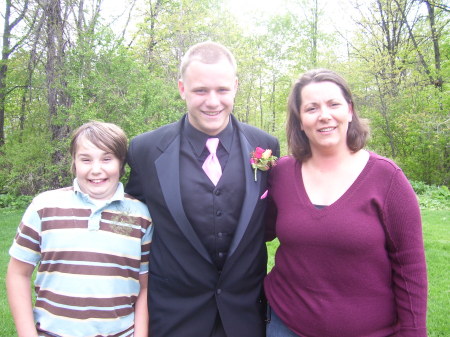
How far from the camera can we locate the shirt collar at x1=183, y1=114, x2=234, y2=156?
2521 mm

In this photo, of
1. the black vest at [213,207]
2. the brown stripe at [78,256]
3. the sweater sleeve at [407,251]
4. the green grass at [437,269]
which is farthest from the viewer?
the green grass at [437,269]

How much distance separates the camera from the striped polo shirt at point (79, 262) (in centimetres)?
209

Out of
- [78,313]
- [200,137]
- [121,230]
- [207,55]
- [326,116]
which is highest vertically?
[207,55]

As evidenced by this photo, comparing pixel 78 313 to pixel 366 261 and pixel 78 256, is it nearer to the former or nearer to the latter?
pixel 78 256

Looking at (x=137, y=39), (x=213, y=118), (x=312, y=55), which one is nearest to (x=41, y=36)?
(x=137, y=39)

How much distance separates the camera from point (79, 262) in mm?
2105

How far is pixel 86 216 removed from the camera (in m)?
2.19

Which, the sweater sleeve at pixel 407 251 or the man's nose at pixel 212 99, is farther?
the man's nose at pixel 212 99

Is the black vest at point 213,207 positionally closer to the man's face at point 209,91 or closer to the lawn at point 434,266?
the man's face at point 209,91

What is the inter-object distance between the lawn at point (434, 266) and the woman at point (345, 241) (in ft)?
8.47

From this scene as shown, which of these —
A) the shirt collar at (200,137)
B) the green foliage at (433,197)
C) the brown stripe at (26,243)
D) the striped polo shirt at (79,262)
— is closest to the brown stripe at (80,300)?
the striped polo shirt at (79,262)

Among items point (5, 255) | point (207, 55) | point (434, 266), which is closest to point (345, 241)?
point (207, 55)

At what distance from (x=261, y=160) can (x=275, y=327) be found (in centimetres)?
99

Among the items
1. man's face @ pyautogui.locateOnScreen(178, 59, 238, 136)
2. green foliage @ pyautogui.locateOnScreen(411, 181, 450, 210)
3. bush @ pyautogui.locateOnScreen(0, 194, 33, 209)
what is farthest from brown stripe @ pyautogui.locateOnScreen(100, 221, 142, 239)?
bush @ pyautogui.locateOnScreen(0, 194, 33, 209)
